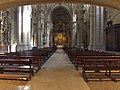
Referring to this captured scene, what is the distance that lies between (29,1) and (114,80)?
731 cm

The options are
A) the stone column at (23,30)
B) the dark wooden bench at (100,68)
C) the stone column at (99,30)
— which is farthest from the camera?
the stone column at (23,30)

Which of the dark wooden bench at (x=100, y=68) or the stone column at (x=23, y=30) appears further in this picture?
the stone column at (x=23, y=30)

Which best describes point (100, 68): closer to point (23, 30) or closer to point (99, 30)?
point (99, 30)

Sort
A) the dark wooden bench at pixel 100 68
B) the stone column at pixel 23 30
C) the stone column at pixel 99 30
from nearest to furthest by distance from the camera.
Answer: the dark wooden bench at pixel 100 68 → the stone column at pixel 99 30 → the stone column at pixel 23 30

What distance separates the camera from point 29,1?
14703 mm

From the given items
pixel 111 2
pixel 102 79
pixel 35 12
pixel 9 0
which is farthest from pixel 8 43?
pixel 35 12

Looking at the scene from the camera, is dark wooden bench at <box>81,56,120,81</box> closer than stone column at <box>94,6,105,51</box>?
Yes

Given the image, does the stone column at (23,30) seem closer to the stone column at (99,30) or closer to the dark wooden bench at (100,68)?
the stone column at (99,30)

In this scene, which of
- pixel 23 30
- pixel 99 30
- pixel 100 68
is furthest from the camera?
pixel 23 30

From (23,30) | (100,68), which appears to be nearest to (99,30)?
(23,30)

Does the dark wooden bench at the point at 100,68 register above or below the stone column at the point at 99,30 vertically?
below

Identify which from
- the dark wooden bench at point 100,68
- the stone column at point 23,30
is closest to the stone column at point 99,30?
the stone column at point 23,30

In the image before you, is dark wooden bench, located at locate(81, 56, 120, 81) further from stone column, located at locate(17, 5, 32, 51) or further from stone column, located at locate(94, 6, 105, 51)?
stone column, located at locate(17, 5, 32, 51)

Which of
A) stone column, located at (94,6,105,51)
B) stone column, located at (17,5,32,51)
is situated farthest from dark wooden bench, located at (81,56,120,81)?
stone column, located at (17,5,32,51)
